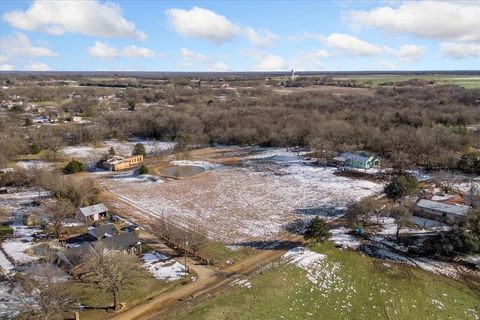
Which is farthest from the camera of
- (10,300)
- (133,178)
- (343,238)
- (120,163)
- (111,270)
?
(120,163)

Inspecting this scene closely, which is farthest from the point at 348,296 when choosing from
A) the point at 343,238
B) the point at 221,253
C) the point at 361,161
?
the point at 361,161

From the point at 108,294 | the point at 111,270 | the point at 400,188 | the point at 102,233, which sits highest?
the point at 400,188

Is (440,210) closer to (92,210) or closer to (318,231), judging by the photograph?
(318,231)

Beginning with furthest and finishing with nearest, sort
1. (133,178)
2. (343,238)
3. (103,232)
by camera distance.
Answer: (133,178), (343,238), (103,232)

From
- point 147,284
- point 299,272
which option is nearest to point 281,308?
point 299,272

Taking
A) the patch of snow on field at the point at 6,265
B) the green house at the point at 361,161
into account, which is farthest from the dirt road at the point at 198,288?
the green house at the point at 361,161

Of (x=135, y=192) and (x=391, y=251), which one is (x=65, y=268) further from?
(x=391, y=251)

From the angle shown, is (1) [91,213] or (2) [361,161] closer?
(1) [91,213]
